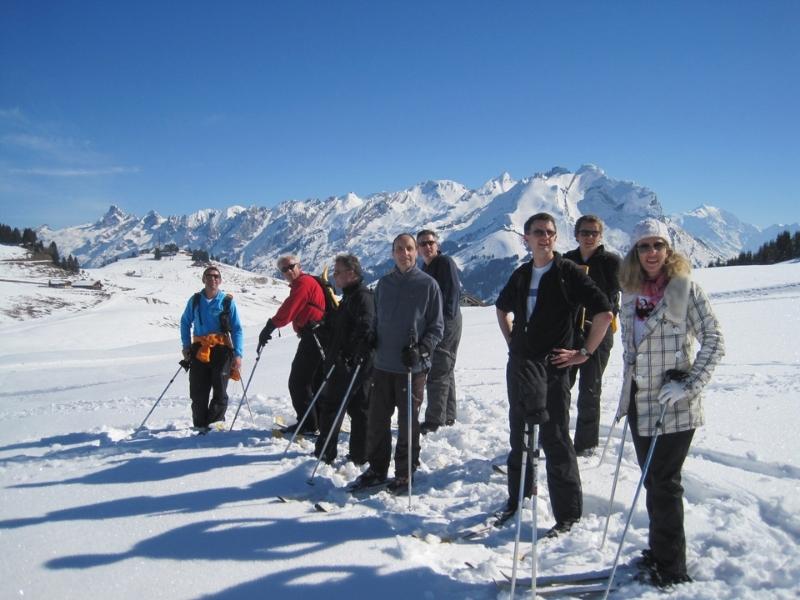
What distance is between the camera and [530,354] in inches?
165

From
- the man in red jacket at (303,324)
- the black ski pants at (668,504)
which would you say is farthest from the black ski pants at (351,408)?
the black ski pants at (668,504)

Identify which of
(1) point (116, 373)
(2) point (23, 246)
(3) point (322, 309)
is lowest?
(1) point (116, 373)

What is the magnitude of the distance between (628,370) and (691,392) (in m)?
0.63

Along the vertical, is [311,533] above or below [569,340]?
below

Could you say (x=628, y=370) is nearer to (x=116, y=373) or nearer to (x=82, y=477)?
(x=82, y=477)

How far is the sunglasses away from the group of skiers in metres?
0.01

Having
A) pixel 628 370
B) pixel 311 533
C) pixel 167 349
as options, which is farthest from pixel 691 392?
pixel 167 349

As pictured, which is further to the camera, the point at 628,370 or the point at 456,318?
the point at 456,318

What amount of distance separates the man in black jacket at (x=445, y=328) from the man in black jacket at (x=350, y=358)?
1.25 m

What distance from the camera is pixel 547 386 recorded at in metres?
4.15

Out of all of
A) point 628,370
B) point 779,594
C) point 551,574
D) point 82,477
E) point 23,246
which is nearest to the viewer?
point 779,594

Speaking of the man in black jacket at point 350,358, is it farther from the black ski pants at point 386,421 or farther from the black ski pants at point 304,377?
the black ski pants at point 304,377

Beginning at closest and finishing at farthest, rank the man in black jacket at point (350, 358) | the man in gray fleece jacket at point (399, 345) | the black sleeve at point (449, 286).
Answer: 1. the man in gray fleece jacket at point (399, 345)
2. the man in black jacket at point (350, 358)
3. the black sleeve at point (449, 286)

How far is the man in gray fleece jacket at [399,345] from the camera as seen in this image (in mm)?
5133
